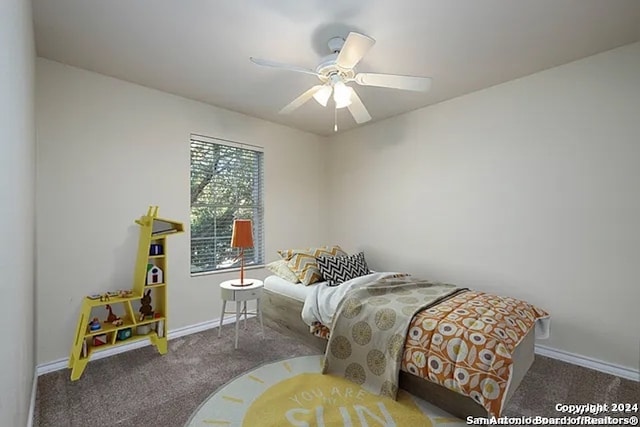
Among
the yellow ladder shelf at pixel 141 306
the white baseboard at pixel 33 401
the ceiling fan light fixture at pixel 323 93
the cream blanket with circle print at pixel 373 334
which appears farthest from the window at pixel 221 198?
the cream blanket with circle print at pixel 373 334

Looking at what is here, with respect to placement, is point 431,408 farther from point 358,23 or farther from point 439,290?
point 358,23

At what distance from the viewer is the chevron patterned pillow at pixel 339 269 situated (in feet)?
10.0

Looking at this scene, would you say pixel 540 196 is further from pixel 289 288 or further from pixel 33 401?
pixel 33 401

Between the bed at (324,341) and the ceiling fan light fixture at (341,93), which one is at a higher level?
the ceiling fan light fixture at (341,93)

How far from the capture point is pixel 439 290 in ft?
8.77

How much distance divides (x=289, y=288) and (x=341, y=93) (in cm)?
188

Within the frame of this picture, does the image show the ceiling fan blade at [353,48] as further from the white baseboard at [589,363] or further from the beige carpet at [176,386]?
the white baseboard at [589,363]

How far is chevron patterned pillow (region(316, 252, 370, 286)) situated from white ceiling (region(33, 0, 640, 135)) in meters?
1.74

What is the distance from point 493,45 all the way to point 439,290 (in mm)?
1964

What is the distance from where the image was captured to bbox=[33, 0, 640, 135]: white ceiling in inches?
76.6

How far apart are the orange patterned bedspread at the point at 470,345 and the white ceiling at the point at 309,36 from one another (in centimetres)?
194

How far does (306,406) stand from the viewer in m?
2.00

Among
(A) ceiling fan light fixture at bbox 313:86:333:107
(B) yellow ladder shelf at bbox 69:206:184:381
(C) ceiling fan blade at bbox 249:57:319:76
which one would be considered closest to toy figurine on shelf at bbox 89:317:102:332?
(B) yellow ladder shelf at bbox 69:206:184:381

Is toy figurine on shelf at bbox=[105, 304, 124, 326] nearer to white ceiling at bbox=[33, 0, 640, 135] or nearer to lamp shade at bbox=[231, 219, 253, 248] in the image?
lamp shade at bbox=[231, 219, 253, 248]
